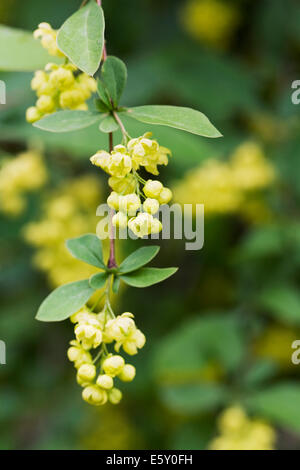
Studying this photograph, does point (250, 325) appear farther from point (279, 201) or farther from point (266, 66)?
point (266, 66)

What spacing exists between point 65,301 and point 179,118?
22 centimetres

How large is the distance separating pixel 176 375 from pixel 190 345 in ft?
0.27

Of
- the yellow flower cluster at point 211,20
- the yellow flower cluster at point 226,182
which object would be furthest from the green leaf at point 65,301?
the yellow flower cluster at point 211,20

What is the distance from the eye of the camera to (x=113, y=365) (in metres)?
0.60

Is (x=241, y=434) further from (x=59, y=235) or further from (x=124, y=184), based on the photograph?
(x=124, y=184)

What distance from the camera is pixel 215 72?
200cm

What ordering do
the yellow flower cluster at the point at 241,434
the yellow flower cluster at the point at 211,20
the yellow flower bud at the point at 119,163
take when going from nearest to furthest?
1. the yellow flower bud at the point at 119,163
2. the yellow flower cluster at the point at 241,434
3. the yellow flower cluster at the point at 211,20

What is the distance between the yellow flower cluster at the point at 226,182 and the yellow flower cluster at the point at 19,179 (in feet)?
1.25

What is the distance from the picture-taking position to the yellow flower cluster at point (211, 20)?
7.16ft

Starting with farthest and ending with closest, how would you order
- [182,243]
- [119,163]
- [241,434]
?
[182,243] < [241,434] < [119,163]

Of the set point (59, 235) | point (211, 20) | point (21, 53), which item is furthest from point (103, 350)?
point (211, 20)

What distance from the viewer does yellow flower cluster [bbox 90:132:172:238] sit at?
59 cm

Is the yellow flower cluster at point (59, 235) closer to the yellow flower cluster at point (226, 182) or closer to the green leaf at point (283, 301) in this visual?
the yellow flower cluster at point (226, 182)
